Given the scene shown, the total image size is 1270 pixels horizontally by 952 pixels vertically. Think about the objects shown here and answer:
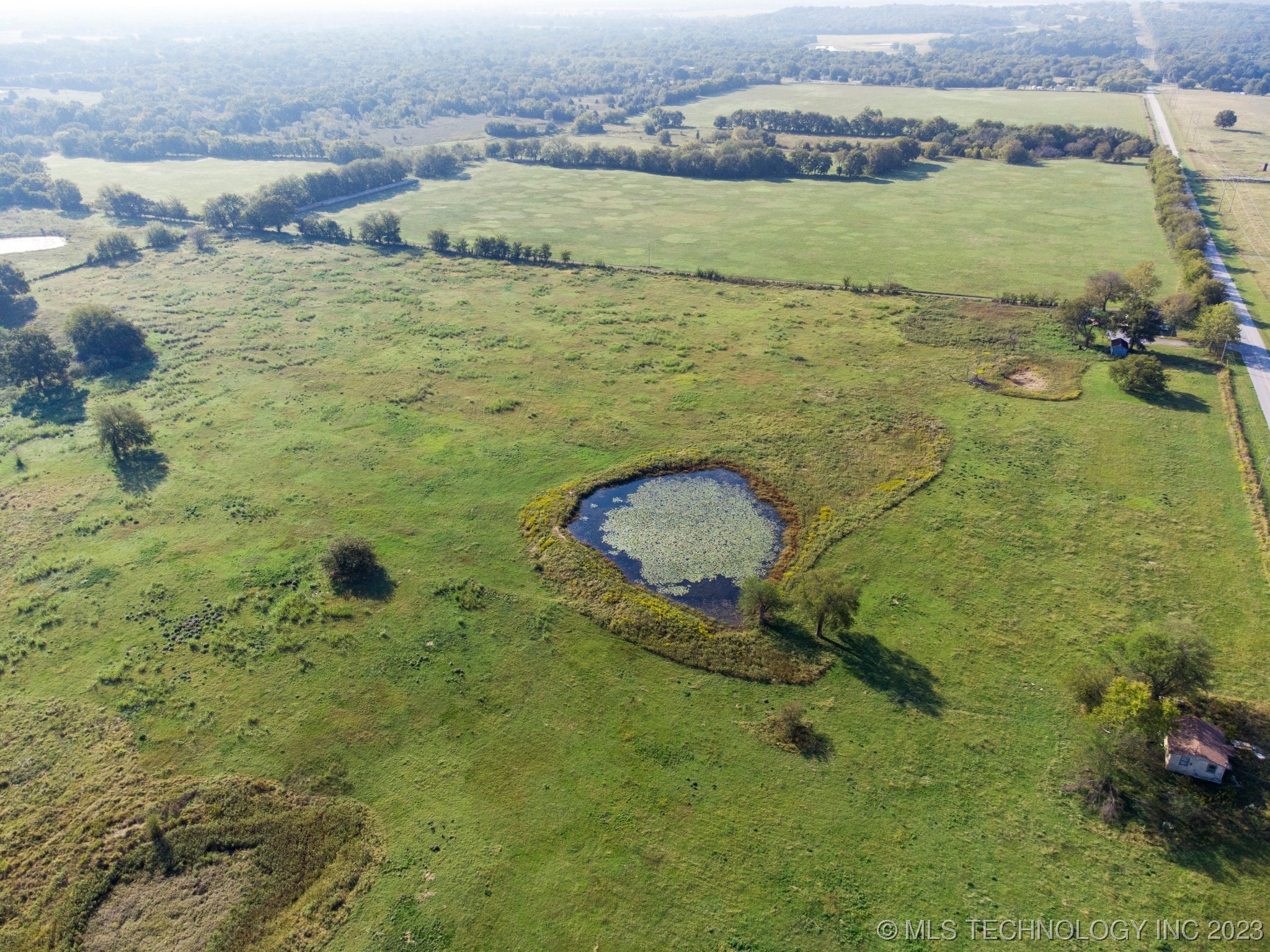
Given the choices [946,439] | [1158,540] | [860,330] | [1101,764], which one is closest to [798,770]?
[1101,764]

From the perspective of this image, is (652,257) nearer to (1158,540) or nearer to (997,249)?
(997,249)

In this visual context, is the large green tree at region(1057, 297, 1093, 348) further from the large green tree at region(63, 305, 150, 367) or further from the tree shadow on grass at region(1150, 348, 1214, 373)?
the large green tree at region(63, 305, 150, 367)

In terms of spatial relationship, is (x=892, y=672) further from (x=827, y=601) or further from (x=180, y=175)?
(x=180, y=175)

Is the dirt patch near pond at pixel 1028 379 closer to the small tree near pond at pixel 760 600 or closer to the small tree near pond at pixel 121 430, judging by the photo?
the small tree near pond at pixel 760 600

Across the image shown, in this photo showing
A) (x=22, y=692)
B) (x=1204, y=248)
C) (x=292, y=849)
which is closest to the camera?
(x=292, y=849)

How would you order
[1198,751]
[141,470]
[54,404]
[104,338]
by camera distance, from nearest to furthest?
[1198,751], [141,470], [54,404], [104,338]

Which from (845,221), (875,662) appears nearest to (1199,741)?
(875,662)
